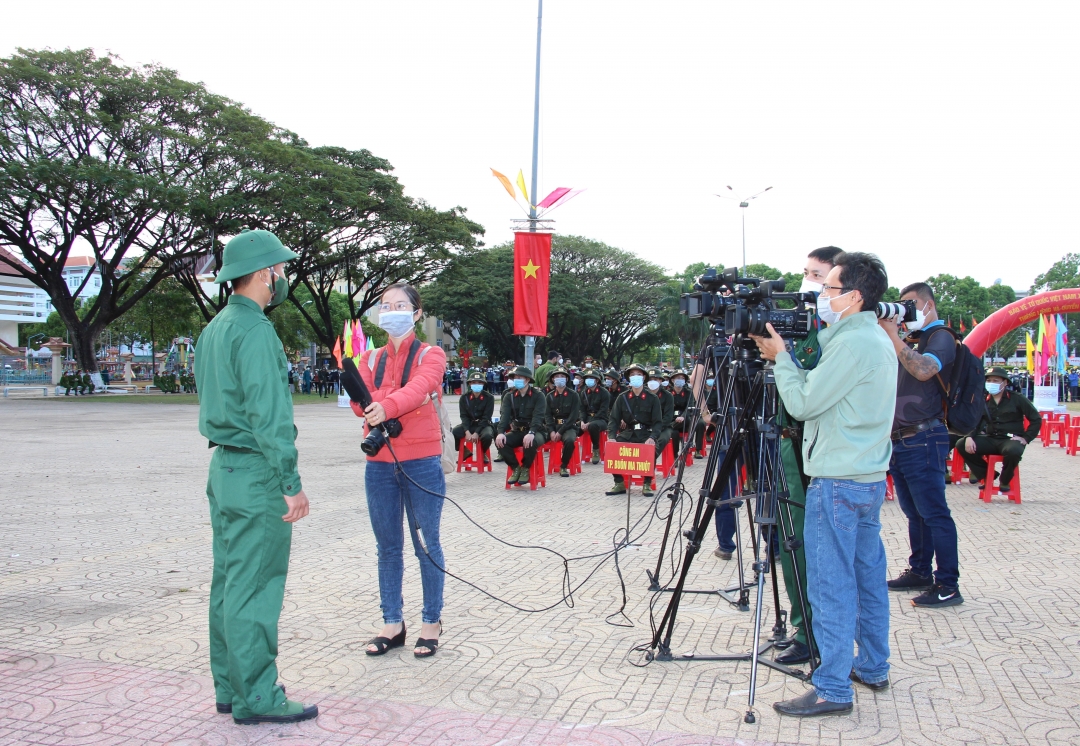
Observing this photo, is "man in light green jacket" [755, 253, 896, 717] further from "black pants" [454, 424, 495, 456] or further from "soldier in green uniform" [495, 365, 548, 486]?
"black pants" [454, 424, 495, 456]

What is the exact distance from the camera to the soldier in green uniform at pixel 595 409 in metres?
13.2

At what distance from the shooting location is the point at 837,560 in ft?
11.3

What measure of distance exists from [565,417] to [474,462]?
1.56m

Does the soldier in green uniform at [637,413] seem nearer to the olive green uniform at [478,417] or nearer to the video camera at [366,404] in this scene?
the olive green uniform at [478,417]

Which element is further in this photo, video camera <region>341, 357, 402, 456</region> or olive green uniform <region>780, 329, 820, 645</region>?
olive green uniform <region>780, 329, 820, 645</region>

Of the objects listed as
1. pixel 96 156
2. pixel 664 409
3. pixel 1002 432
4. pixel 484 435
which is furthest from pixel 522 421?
pixel 96 156

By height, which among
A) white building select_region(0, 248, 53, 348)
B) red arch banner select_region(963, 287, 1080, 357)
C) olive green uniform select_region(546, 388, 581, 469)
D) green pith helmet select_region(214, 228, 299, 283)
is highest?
white building select_region(0, 248, 53, 348)

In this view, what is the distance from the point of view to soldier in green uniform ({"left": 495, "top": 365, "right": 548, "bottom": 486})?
34.0 feet

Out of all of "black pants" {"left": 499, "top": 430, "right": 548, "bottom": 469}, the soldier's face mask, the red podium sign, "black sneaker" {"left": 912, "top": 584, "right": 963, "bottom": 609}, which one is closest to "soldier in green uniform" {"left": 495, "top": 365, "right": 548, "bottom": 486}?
"black pants" {"left": 499, "top": 430, "right": 548, "bottom": 469}

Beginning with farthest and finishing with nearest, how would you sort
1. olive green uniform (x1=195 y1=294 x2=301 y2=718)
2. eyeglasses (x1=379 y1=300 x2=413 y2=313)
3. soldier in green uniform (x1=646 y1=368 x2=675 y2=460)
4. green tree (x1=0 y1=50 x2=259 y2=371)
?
green tree (x1=0 y1=50 x2=259 y2=371)
soldier in green uniform (x1=646 y1=368 x2=675 y2=460)
eyeglasses (x1=379 y1=300 x2=413 y2=313)
olive green uniform (x1=195 y1=294 x2=301 y2=718)

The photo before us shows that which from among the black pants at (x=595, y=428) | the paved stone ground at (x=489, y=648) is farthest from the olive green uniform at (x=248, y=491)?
the black pants at (x=595, y=428)

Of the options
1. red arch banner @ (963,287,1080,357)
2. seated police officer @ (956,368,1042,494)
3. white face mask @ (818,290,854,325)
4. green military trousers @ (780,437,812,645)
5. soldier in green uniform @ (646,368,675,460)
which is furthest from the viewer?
red arch banner @ (963,287,1080,357)

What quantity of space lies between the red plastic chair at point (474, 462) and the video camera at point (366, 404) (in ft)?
25.5

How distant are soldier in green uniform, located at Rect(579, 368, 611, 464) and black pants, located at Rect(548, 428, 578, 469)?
4.56 feet
